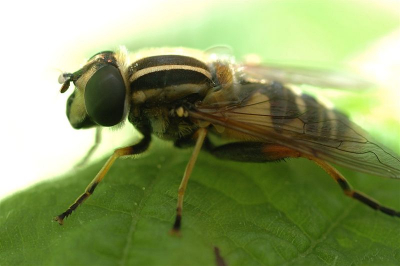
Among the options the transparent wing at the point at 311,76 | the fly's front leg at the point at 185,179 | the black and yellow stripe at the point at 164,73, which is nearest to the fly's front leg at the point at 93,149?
the black and yellow stripe at the point at 164,73

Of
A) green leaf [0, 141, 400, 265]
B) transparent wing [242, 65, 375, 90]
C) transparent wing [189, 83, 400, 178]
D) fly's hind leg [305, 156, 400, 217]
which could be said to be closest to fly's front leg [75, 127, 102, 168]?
green leaf [0, 141, 400, 265]

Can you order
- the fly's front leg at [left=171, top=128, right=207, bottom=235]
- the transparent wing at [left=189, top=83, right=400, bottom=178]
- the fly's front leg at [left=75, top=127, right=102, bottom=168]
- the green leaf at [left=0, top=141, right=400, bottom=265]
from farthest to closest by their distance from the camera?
the fly's front leg at [left=75, top=127, right=102, bottom=168], the transparent wing at [left=189, top=83, right=400, bottom=178], the fly's front leg at [left=171, top=128, right=207, bottom=235], the green leaf at [left=0, top=141, right=400, bottom=265]

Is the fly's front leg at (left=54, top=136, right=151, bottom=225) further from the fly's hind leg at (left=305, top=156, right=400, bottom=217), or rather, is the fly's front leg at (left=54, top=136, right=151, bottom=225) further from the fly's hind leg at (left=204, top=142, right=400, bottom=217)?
the fly's hind leg at (left=305, top=156, right=400, bottom=217)

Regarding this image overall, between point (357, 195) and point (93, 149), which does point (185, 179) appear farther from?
point (93, 149)

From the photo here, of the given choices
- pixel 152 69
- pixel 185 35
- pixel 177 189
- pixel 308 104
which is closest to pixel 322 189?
pixel 308 104

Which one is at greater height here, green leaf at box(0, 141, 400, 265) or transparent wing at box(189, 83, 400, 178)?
transparent wing at box(189, 83, 400, 178)

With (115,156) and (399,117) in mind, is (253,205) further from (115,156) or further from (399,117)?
(399,117)

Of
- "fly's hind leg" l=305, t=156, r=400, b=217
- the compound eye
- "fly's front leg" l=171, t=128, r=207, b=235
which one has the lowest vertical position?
"fly's hind leg" l=305, t=156, r=400, b=217

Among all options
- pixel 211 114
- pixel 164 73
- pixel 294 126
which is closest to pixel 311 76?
pixel 294 126
